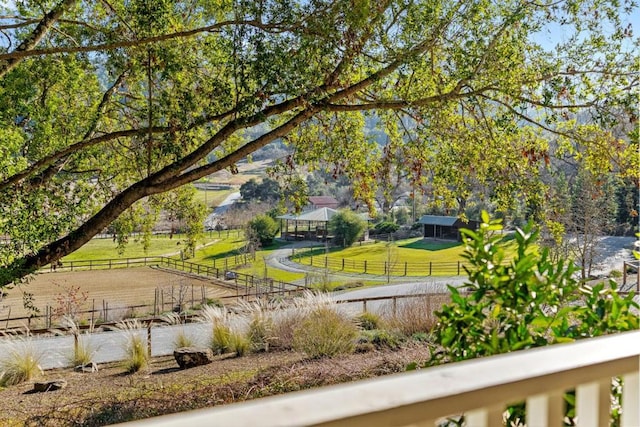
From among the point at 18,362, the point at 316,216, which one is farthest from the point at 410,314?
the point at 18,362

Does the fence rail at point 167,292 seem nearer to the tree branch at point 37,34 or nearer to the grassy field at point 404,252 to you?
the grassy field at point 404,252

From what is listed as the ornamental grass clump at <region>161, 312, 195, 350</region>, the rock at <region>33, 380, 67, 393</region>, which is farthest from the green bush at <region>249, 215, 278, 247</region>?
the rock at <region>33, 380, 67, 393</region>

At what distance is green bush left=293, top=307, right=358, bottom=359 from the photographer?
4.77 metres

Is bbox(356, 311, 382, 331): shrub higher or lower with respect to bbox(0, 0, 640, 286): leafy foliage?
lower

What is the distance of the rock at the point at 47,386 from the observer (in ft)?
13.3

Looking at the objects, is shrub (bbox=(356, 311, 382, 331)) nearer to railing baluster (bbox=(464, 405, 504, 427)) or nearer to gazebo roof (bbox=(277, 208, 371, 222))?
gazebo roof (bbox=(277, 208, 371, 222))

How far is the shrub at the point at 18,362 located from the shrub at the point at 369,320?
96.4 inches

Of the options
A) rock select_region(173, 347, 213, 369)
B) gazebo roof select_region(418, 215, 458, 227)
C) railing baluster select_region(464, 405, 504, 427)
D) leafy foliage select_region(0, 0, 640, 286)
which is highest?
leafy foliage select_region(0, 0, 640, 286)

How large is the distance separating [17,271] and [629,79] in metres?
4.08

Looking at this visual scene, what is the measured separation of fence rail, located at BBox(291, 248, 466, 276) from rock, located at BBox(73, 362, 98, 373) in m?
1.65

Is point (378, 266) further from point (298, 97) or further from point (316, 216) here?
point (298, 97)

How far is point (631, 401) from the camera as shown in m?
1.02

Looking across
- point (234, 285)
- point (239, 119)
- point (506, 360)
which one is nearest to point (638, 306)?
point (506, 360)

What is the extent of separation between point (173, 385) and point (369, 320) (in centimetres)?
167
